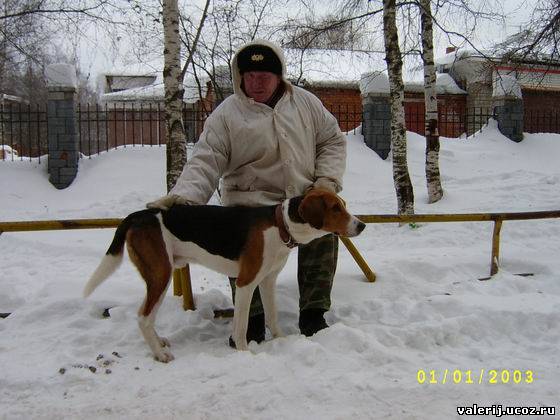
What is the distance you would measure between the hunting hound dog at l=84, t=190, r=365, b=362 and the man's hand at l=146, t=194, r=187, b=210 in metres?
0.04

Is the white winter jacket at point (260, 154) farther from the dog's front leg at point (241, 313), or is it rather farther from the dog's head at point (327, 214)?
the dog's front leg at point (241, 313)

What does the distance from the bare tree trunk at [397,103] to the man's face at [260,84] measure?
599 centimetres

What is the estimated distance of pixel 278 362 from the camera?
9.66ft

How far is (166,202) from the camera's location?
132 inches

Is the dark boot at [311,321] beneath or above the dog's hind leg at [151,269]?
beneath

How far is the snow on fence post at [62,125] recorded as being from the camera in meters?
12.0

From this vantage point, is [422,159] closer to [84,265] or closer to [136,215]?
[84,265]

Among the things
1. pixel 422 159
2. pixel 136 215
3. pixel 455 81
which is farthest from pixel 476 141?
pixel 136 215

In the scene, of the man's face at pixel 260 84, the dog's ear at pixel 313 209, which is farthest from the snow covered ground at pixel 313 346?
the man's face at pixel 260 84

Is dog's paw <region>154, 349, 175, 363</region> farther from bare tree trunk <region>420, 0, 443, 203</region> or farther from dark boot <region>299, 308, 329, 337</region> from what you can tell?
bare tree trunk <region>420, 0, 443, 203</region>

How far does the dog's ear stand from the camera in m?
3.15

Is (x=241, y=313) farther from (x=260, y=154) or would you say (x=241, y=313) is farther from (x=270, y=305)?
(x=260, y=154)

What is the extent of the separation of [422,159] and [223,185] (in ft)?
37.2

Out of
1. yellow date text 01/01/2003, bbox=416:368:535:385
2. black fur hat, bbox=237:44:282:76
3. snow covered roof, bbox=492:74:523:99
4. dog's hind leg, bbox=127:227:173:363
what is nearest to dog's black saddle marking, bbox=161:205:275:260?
dog's hind leg, bbox=127:227:173:363
